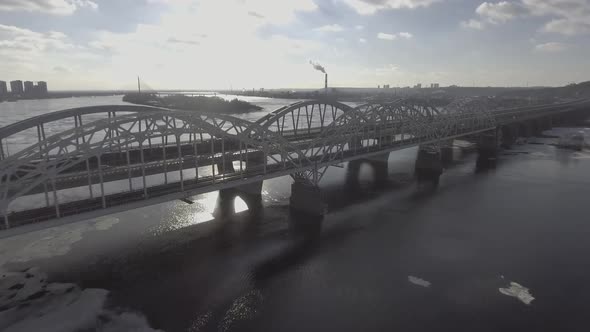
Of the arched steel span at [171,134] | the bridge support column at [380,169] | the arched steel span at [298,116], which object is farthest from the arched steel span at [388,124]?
the bridge support column at [380,169]

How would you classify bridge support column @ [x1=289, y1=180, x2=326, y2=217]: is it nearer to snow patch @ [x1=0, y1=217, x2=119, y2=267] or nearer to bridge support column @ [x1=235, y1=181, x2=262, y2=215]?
bridge support column @ [x1=235, y1=181, x2=262, y2=215]

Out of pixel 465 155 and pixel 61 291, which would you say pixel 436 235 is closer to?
pixel 61 291

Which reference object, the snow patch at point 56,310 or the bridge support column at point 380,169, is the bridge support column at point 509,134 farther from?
the snow patch at point 56,310

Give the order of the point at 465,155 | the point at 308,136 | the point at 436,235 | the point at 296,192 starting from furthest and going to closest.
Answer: the point at 465,155 → the point at 308,136 → the point at 296,192 → the point at 436,235

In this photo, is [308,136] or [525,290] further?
[308,136]

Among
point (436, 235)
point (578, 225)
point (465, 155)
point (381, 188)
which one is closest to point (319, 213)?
point (436, 235)

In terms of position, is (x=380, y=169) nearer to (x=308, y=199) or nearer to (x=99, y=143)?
(x=308, y=199)
